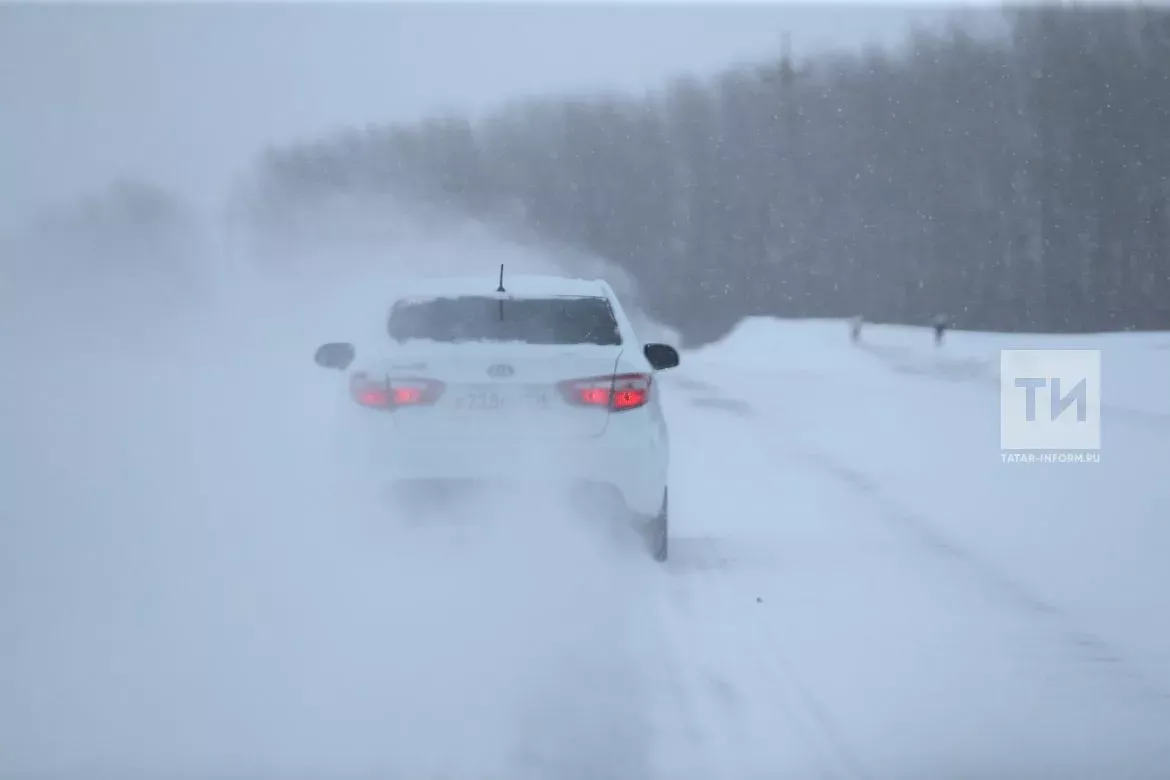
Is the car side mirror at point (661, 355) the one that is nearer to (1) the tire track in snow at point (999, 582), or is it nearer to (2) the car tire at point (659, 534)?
(2) the car tire at point (659, 534)

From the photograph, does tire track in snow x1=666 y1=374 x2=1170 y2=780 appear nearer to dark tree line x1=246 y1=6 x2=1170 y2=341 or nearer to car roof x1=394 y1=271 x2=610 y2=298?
car roof x1=394 y1=271 x2=610 y2=298

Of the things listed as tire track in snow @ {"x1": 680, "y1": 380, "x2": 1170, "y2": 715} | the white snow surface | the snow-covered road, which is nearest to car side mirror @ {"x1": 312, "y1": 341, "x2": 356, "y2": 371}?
the white snow surface

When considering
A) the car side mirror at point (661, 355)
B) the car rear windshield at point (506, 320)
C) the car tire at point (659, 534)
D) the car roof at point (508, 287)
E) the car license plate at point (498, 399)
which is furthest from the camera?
the car side mirror at point (661, 355)

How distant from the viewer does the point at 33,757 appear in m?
4.00

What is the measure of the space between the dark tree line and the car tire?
591 cm

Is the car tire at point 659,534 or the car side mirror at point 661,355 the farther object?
the car side mirror at point 661,355

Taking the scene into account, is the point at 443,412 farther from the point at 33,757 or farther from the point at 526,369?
the point at 33,757

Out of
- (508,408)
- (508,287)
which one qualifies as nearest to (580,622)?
(508,408)

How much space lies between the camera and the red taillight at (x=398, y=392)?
18.9 feet

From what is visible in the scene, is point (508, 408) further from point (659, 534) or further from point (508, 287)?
point (659, 534)

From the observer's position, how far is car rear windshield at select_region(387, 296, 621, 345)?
597cm

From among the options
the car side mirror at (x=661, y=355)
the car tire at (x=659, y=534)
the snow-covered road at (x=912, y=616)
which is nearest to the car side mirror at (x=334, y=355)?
the car side mirror at (x=661, y=355)

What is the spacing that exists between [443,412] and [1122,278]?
2115 cm

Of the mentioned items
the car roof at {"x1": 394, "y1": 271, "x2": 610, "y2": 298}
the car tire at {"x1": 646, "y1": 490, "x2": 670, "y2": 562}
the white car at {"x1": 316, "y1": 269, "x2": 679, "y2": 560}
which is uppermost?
the car roof at {"x1": 394, "y1": 271, "x2": 610, "y2": 298}
